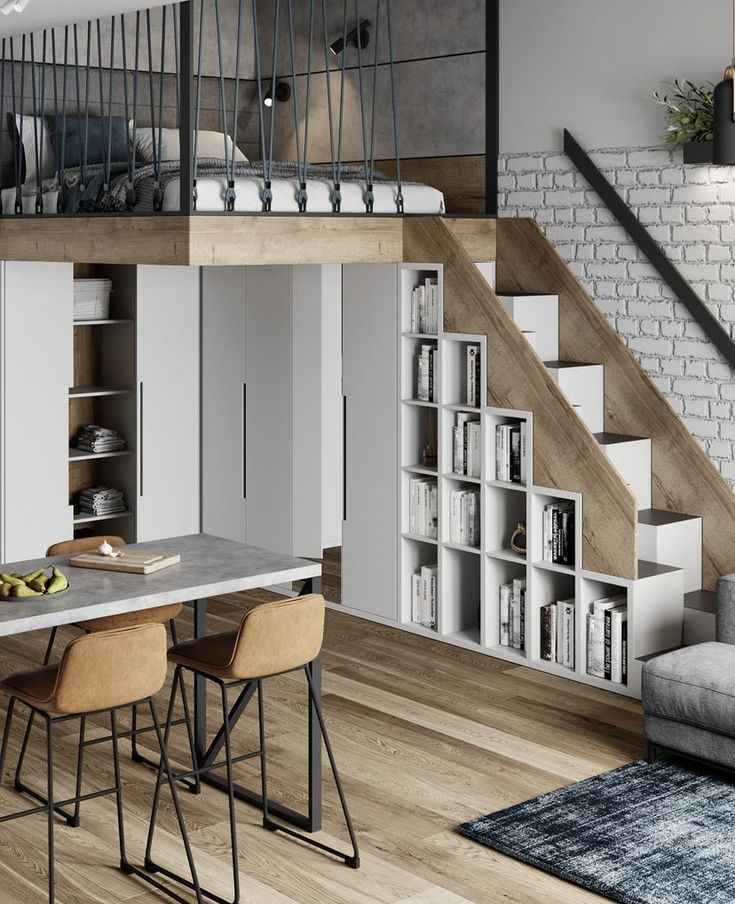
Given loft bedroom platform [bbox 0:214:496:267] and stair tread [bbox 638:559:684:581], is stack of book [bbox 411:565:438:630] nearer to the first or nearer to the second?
stair tread [bbox 638:559:684:581]

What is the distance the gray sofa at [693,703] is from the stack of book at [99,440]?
377cm

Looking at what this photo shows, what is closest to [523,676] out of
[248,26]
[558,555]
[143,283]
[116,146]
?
[558,555]

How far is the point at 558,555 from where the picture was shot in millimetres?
5430

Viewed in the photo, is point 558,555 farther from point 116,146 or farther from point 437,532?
point 116,146

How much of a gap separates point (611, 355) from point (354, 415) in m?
1.31

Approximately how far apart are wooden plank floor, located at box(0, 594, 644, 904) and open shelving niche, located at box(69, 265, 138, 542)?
154 centimetres

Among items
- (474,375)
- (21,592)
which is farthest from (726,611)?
(21,592)

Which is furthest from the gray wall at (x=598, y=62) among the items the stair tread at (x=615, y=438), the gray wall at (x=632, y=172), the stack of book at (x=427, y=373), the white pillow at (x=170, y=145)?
the white pillow at (x=170, y=145)

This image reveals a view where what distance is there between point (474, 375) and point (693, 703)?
6.52ft

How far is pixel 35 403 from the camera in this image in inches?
266

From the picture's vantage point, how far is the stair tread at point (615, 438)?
5656mm

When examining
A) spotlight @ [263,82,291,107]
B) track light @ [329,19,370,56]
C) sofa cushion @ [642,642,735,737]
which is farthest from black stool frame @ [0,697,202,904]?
spotlight @ [263,82,291,107]

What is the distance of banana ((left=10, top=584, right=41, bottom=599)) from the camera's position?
3605 mm

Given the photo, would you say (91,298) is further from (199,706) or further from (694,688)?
(694,688)
